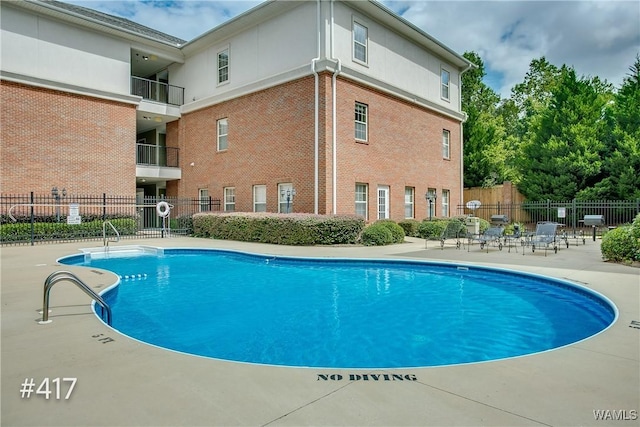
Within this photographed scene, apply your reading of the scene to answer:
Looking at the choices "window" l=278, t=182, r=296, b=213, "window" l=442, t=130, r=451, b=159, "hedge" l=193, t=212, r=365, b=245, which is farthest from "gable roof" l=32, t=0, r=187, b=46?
"window" l=442, t=130, r=451, b=159

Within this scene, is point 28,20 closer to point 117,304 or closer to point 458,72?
point 117,304

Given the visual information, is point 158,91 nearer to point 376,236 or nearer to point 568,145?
point 376,236

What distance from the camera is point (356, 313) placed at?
6500mm

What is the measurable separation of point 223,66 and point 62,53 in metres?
6.73

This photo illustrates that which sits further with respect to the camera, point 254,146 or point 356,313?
point 254,146

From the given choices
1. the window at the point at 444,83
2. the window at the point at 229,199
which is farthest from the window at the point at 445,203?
the window at the point at 229,199

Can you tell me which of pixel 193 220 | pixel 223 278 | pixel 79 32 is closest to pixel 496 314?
pixel 223 278

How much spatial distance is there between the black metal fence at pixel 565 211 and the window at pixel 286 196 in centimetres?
1120

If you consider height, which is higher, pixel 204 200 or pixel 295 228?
pixel 204 200

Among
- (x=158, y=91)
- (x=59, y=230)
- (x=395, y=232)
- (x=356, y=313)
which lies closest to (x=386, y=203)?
(x=395, y=232)

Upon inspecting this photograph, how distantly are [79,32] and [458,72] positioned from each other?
19.2 meters

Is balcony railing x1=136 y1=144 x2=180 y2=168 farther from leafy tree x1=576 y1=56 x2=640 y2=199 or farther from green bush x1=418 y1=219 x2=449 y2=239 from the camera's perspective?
leafy tree x1=576 y1=56 x2=640 y2=199

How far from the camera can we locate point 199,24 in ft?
68.0

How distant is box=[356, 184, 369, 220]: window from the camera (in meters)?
16.8
